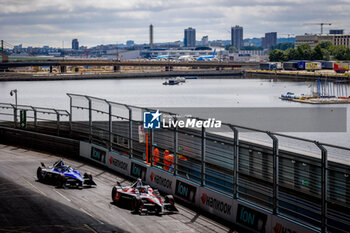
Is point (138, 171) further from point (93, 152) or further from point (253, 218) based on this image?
point (253, 218)

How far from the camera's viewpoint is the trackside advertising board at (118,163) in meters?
31.3

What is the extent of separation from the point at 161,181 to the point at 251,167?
7.58 metres

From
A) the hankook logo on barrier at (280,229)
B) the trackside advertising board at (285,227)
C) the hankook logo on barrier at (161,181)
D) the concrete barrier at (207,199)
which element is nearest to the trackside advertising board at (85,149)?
the concrete barrier at (207,199)

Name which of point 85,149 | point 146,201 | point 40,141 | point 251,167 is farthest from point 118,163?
point 251,167

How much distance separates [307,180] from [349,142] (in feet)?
280

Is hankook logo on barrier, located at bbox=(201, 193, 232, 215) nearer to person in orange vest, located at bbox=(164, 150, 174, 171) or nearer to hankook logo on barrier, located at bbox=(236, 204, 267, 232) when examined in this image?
hankook logo on barrier, located at bbox=(236, 204, 267, 232)

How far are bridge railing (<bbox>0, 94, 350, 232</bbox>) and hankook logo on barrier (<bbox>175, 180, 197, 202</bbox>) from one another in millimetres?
490

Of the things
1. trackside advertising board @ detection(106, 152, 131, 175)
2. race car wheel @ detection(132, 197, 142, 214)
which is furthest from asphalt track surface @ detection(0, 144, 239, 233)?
trackside advertising board @ detection(106, 152, 131, 175)

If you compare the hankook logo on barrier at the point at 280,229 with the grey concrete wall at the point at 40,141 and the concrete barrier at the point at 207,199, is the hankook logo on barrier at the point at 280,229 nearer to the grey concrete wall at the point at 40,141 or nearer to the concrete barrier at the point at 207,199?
the concrete barrier at the point at 207,199

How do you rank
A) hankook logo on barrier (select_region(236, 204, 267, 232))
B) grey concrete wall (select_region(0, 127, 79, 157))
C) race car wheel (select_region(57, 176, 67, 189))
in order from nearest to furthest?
hankook logo on barrier (select_region(236, 204, 267, 232))
race car wheel (select_region(57, 176, 67, 189))
grey concrete wall (select_region(0, 127, 79, 157))

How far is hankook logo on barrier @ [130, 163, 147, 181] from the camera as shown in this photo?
2929cm

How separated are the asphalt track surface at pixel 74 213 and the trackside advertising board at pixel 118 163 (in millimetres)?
1125

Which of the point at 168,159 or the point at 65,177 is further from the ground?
the point at 168,159

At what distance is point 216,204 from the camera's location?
23.2m
